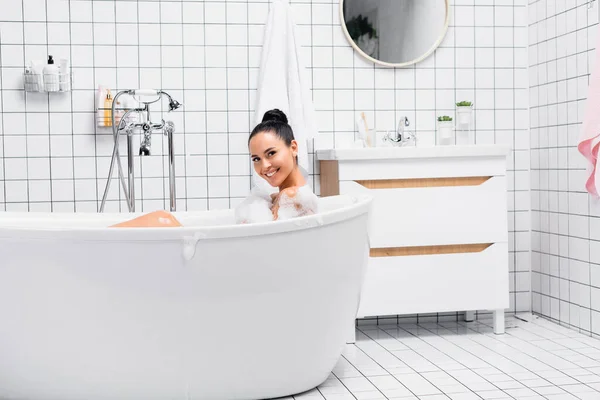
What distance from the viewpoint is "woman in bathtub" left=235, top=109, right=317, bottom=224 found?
8.80ft

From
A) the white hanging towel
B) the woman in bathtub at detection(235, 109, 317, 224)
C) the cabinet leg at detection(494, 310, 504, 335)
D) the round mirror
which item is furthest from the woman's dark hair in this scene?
the cabinet leg at detection(494, 310, 504, 335)

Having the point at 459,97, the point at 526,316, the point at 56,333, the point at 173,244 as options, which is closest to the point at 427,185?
the point at 459,97

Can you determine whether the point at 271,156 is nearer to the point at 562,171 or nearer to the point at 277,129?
the point at 277,129

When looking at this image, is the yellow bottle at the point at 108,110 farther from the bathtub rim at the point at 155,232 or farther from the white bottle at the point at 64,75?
the bathtub rim at the point at 155,232

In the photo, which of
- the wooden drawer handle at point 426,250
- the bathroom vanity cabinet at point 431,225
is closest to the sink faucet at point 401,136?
the bathroom vanity cabinet at point 431,225

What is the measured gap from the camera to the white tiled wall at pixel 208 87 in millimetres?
3572

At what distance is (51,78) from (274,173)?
1295mm

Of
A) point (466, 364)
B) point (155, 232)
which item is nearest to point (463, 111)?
point (466, 364)

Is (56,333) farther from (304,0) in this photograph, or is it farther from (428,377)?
(304,0)

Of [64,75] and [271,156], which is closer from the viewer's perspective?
[271,156]

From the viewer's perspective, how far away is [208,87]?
3.70 metres

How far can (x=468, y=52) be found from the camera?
12.8 feet

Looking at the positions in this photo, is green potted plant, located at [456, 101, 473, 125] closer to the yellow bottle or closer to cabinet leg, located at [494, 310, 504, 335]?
cabinet leg, located at [494, 310, 504, 335]

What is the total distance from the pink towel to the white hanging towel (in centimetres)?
117
